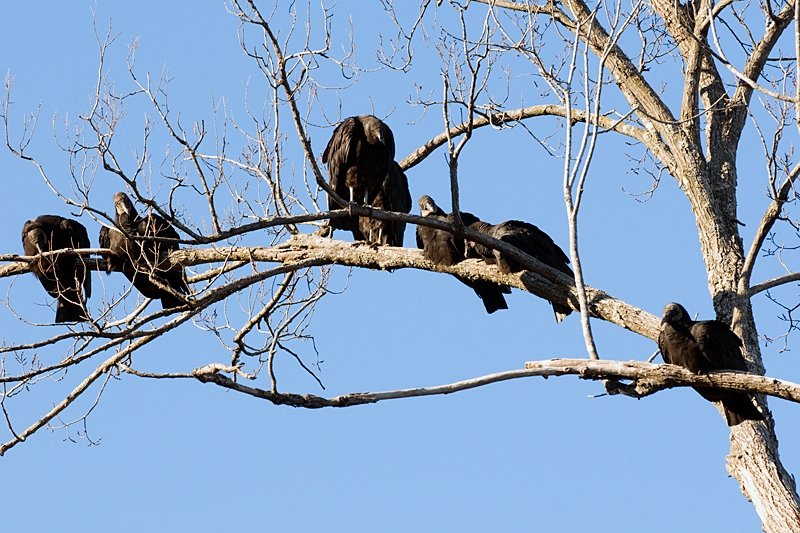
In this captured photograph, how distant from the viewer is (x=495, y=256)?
17.3 ft

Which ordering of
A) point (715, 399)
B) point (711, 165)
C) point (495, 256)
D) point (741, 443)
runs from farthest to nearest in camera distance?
point (711, 165), point (495, 256), point (741, 443), point (715, 399)

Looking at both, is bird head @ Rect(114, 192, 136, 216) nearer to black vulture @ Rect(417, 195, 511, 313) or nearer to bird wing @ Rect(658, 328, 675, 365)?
black vulture @ Rect(417, 195, 511, 313)

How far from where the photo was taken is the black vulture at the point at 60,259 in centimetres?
579

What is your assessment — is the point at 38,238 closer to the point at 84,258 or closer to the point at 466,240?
the point at 84,258

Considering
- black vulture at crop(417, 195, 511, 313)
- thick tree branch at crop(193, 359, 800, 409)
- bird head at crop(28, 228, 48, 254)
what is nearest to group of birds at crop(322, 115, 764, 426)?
black vulture at crop(417, 195, 511, 313)

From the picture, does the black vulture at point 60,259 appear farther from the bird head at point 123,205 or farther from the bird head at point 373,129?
the bird head at point 373,129

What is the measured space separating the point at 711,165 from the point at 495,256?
1497 mm

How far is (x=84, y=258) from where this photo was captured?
227 inches

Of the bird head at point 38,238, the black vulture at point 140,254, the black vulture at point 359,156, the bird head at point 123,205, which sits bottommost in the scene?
the black vulture at point 140,254

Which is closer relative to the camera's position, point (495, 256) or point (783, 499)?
point (783, 499)

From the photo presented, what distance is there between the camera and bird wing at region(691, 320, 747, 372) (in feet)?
14.1

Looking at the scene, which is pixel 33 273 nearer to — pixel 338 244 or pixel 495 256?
pixel 338 244

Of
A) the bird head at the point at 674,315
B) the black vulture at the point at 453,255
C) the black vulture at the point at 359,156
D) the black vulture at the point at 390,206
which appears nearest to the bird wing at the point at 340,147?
the black vulture at the point at 359,156

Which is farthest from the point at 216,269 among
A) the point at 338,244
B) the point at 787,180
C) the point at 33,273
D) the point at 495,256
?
the point at 787,180
